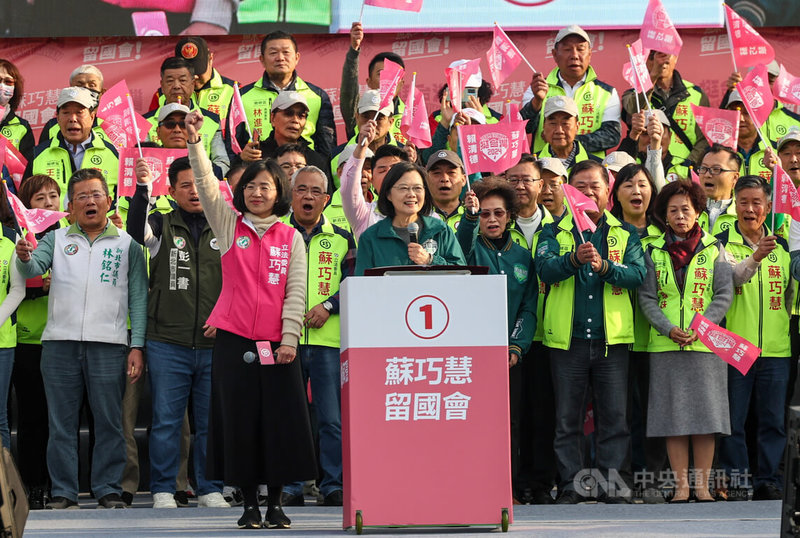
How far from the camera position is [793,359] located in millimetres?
8023

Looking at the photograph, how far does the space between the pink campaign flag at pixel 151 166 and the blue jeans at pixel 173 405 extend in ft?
4.40

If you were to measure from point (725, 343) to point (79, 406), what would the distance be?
12.3ft

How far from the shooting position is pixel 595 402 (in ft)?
24.5

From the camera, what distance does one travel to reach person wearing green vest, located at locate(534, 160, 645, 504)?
7.34 m

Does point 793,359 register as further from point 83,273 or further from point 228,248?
point 83,273

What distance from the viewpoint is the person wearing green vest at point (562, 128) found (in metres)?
9.16

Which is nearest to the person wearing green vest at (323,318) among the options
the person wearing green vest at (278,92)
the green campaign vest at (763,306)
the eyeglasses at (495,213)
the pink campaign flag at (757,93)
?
the eyeglasses at (495,213)

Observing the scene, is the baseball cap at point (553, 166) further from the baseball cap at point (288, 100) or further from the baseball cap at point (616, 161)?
the baseball cap at point (288, 100)

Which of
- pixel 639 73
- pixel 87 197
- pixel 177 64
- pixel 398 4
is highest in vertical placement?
pixel 398 4

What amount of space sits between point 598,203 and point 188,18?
506 centimetres

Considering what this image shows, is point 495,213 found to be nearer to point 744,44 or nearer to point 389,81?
point 389,81

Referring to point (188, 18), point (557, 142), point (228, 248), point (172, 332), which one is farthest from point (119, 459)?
point (188, 18)

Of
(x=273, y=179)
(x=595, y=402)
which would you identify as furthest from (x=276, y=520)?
(x=595, y=402)

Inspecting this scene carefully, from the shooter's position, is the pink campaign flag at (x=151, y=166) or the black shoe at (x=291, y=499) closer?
the black shoe at (x=291, y=499)
